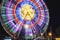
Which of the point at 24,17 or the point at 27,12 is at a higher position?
the point at 27,12

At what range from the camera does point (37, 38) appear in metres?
5.75

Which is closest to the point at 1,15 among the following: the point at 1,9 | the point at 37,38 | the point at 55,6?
the point at 1,9

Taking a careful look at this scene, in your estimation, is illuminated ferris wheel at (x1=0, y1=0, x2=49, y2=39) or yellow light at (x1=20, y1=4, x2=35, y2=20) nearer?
illuminated ferris wheel at (x1=0, y1=0, x2=49, y2=39)

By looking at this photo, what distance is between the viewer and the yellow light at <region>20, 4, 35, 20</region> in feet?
18.4

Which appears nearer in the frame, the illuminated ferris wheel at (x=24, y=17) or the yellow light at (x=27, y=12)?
the illuminated ferris wheel at (x=24, y=17)

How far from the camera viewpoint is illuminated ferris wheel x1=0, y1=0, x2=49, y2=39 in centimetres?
520

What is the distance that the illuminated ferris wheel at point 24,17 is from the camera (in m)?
5.20

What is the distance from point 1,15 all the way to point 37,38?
125 cm

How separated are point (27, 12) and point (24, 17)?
0.60ft

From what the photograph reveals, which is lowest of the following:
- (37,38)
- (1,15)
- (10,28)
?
(37,38)

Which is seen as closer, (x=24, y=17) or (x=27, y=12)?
(x=24, y=17)

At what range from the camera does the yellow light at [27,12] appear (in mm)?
5594

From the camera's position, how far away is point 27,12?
571cm

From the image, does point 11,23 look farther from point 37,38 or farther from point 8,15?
point 37,38
